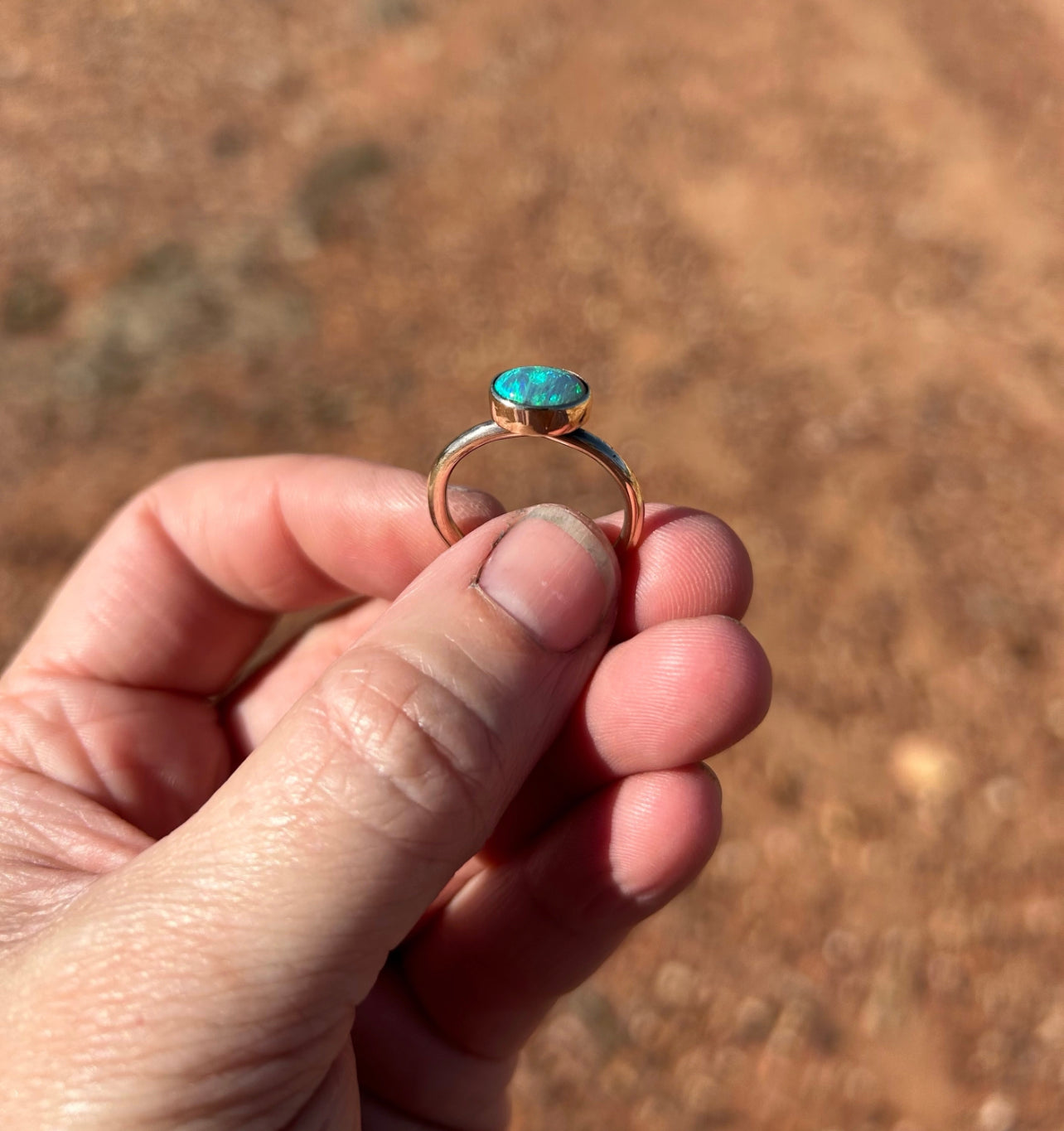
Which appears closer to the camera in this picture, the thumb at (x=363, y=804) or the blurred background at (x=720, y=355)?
the thumb at (x=363, y=804)

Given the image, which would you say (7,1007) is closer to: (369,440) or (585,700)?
(585,700)

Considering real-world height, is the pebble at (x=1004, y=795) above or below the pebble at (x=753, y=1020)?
above

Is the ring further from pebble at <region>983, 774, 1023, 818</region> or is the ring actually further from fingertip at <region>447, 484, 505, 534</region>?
pebble at <region>983, 774, 1023, 818</region>

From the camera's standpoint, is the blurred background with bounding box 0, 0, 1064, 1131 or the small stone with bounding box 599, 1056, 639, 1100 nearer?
the small stone with bounding box 599, 1056, 639, 1100

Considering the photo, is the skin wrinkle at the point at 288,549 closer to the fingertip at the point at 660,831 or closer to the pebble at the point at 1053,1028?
the fingertip at the point at 660,831

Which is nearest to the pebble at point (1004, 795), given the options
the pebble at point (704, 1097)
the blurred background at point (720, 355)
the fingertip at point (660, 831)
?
the blurred background at point (720, 355)

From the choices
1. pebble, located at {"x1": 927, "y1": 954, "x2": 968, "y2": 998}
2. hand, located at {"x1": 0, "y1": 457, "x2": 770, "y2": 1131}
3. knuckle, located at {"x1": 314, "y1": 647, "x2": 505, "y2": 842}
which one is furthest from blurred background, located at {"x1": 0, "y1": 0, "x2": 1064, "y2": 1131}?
knuckle, located at {"x1": 314, "y1": 647, "x2": 505, "y2": 842}

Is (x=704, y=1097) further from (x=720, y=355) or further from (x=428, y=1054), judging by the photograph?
(x=720, y=355)

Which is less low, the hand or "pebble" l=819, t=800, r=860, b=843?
the hand
